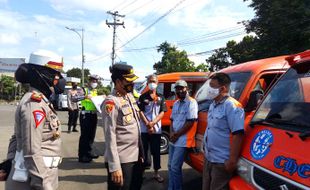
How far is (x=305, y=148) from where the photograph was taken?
302 cm

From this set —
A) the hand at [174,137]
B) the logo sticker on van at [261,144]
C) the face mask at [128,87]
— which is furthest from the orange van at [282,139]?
the hand at [174,137]

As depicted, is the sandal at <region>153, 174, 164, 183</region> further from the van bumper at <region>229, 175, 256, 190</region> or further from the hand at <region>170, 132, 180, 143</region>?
the van bumper at <region>229, 175, 256, 190</region>

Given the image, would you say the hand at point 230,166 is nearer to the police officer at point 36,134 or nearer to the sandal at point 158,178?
the police officer at point 36,134

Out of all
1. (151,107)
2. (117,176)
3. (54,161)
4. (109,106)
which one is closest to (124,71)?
(109,106)

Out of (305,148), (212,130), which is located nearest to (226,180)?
(212,130)

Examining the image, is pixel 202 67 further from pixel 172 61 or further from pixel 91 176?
pixel 91 176

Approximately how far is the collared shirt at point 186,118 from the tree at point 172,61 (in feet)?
91.6

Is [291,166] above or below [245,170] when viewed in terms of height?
above

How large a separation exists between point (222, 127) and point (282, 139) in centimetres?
99

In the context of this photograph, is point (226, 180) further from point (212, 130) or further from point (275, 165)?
point (275, 165)

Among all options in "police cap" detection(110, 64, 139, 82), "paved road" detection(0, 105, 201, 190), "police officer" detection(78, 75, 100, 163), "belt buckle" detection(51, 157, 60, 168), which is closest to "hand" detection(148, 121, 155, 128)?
"paved road" detection(0, 105, 201, 190)

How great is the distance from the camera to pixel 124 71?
405 centimetres

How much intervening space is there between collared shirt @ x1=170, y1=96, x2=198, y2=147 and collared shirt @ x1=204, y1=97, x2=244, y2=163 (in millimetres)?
1511

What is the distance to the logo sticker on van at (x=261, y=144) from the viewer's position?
11.2ft
